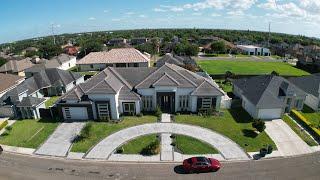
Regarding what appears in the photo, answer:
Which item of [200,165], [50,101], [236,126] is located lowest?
[236,126]

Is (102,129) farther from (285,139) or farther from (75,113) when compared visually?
(285,139)

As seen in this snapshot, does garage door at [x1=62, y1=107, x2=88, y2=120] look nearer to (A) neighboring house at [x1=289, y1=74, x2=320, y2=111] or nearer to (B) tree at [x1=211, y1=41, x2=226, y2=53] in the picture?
(A) neighboring house at [x1=289, y1=74, x2=320, y2=111]

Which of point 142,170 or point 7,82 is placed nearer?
point 142,170

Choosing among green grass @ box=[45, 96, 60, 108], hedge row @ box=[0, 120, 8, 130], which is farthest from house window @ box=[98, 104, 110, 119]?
green grass @ box=[45, 96, 60, 108]

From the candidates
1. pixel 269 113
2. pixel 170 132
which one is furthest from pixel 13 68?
pixel 269 113

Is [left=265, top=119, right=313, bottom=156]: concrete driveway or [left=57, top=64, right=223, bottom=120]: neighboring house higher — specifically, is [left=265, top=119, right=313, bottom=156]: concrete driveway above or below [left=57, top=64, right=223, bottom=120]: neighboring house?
below

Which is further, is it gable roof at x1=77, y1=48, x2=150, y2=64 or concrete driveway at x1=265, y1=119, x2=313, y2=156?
gable roof at x1=77, y1=48, x2=150, y2=64

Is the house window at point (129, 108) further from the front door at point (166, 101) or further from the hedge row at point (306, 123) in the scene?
the hedge row at point (306, 123)
